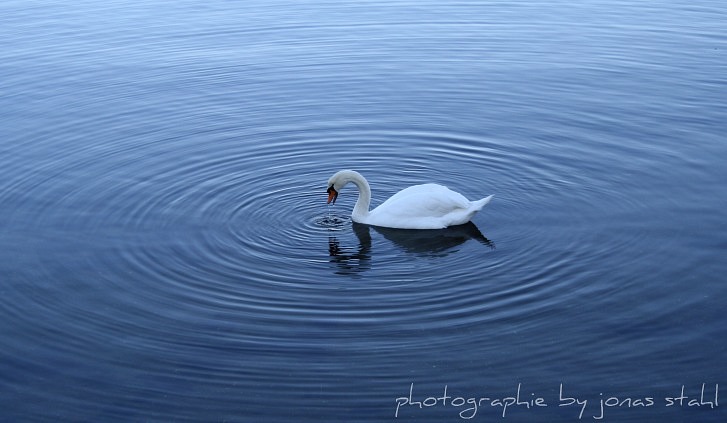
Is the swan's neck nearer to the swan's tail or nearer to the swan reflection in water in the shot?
the swan reflection in water

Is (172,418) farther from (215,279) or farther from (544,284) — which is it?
(544,284)

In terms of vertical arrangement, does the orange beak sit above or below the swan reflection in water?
above

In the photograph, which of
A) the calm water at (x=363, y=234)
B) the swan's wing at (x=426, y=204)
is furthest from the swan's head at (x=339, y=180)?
the swan's wing at (x=426, y=204)

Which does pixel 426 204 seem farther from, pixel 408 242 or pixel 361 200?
pixel 361 200

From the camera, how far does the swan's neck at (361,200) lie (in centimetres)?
1719

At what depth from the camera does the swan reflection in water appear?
619 inches

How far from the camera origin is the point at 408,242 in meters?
16.5

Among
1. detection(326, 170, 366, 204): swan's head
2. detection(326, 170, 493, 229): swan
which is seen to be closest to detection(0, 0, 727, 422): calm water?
detection(326, 170, 493, 229): swan

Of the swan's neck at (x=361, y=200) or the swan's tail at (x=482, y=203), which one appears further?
the swan's neck at (x=361, y=200)

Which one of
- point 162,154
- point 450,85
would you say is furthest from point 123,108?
point 450,85

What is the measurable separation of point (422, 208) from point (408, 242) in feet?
1.98

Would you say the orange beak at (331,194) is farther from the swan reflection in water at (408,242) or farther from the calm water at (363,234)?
the swan reflection in water at (408,242)

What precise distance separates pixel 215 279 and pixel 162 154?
6411 millimetres

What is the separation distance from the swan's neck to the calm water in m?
0.22
